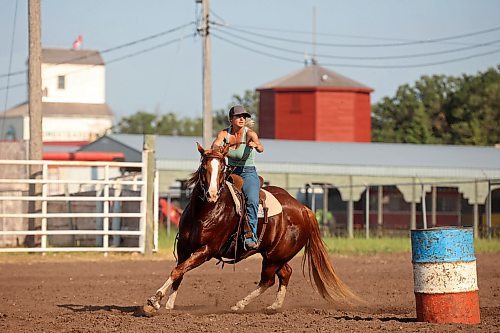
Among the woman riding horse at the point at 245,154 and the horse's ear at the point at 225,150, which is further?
the woman riding horse at the point at 245,154

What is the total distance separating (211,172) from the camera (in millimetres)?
10164

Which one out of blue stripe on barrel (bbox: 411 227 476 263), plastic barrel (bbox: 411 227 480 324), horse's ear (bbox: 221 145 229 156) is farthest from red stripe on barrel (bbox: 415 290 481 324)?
horse's ear (bbox: 221 145 229 156)

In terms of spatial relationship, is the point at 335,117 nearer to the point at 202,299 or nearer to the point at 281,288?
the point at 202,299

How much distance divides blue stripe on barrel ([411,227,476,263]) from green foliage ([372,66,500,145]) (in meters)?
53.9

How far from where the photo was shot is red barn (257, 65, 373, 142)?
185 feet

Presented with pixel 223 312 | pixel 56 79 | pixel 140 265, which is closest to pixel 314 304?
pixel 223 312

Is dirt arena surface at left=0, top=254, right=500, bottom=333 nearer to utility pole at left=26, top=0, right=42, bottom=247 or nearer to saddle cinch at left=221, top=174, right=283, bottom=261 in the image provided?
saddle cinch at left=221, top=174, right=283, bottom=261

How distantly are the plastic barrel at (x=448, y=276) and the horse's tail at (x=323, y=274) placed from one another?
6.99 ft

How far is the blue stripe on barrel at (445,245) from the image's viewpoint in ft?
31.0

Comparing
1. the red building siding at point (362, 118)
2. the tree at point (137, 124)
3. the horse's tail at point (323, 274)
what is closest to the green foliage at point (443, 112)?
the red building siding at point (362, 118)

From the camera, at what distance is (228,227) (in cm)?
1084

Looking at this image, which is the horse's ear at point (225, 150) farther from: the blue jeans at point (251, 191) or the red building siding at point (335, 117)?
the red building siding at point (335, 117)

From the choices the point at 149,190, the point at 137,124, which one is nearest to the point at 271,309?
the point at 149,190

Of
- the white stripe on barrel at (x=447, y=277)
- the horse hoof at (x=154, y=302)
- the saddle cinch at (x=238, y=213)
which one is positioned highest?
the saddle cinch at (x=238, y=213)
